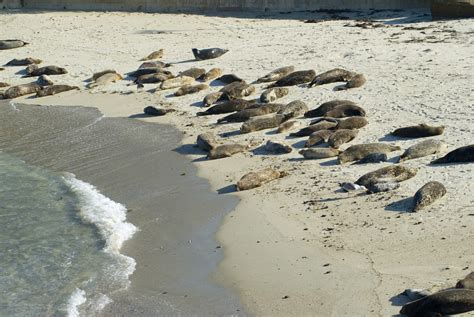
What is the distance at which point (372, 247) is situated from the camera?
10.0 metres

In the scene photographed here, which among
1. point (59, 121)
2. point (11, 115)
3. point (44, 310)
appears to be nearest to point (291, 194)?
point (44, 310)

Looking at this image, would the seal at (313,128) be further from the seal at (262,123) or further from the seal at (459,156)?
the seal at (459,156)

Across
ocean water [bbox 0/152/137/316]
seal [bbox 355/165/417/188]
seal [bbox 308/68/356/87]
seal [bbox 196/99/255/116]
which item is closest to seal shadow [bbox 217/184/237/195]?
ocean water [bbox 0/152/137/316]

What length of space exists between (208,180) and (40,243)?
9.55 feet

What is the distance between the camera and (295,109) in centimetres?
1638

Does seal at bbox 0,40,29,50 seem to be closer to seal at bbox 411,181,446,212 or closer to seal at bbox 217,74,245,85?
seal at bbox 217,74,245,85

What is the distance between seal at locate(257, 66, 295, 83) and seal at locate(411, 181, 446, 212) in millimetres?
8230

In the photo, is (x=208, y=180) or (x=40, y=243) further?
(x=208, y=180)

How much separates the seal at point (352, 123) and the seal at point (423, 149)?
1.84 m

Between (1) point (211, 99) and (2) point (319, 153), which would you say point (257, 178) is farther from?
(1) point (211, 99)

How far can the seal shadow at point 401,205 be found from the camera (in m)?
11.0

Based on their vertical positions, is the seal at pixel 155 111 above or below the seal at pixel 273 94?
below

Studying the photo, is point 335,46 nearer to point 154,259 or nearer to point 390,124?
point 390,124

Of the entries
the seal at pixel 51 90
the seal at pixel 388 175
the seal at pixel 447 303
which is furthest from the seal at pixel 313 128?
the seal at pixel 51 90
